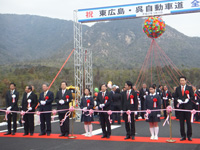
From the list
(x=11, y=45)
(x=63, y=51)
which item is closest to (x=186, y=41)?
(x=63, y=51)

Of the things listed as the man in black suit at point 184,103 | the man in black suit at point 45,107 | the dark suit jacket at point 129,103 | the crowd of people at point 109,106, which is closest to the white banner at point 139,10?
the crowd of people at point 109,106

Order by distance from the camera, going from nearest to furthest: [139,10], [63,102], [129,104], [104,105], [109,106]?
[129,104], [104,105], [109,106], [63,102], [139,10]

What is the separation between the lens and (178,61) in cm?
5338

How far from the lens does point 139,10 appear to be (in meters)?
12.2

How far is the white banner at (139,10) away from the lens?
37.8 feet

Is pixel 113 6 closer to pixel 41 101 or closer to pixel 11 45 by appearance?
pixel 41 101

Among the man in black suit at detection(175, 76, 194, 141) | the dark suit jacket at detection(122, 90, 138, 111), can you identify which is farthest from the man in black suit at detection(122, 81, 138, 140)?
the man in black suit at detection(175, 76, 194, 141)

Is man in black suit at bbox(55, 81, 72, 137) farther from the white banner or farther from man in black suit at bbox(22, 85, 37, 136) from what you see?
the white banner

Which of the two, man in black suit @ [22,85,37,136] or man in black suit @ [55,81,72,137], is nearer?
man in black suit @ [55,81,72,137]

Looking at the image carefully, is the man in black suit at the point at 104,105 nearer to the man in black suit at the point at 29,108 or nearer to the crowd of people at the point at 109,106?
the crowd of people at the point at 109,106

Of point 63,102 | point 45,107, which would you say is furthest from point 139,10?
point 45,107

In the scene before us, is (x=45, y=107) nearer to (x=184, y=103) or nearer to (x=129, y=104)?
(x=129, y=104)

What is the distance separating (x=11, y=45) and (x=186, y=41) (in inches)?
2188

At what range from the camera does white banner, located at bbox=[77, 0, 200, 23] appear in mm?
11531
